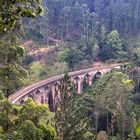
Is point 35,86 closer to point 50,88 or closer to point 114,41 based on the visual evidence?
point 50,88

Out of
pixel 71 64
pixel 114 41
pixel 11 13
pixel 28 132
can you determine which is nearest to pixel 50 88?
pixel 71 64

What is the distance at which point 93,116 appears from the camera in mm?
44531

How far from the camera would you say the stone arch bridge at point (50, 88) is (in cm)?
4616

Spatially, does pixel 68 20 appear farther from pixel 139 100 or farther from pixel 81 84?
pixel 139 100

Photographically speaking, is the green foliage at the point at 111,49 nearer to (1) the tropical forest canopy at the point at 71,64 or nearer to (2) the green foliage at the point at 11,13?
(1) the tropical forest canopy at the point at 71,64

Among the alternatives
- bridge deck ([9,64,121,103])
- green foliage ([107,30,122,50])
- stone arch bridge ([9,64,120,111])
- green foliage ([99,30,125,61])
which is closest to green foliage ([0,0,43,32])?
stone arch bridge ([9,64,120,111])

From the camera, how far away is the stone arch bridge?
46162 millimetres

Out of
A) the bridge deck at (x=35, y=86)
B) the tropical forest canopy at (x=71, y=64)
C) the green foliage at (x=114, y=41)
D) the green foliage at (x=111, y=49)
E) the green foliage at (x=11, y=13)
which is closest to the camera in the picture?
the green foliage at (x=11, y=13)

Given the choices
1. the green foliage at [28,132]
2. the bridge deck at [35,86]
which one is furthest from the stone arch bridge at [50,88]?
the green foliage at [28,132]

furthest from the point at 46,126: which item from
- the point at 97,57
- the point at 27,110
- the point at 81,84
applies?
the point at 97,57

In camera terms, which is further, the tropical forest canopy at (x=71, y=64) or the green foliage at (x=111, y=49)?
the green foliage at (x=111, y=49)

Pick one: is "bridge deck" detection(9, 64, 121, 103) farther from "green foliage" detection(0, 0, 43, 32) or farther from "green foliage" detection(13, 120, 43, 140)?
"green foliage" detection(0, 0, 43, 32)

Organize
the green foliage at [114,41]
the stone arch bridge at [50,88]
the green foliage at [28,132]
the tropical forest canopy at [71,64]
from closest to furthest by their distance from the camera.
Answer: the green foliage at [28,132] < the tropical forest canopy at [71,64] < the stone arch bridge at [50,88] < the green foliage at [114,41]

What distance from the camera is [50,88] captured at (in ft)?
188
